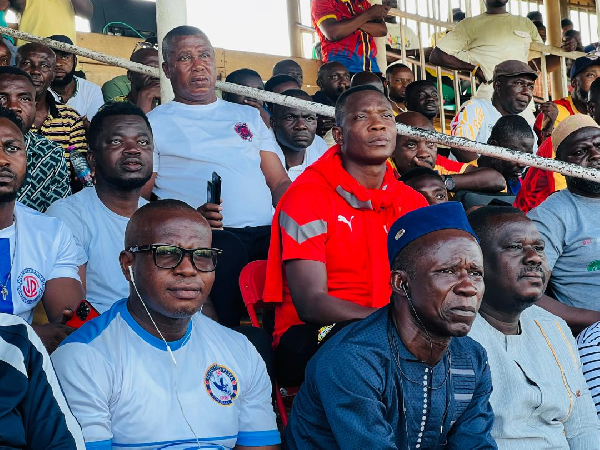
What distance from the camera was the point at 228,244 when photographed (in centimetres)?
398

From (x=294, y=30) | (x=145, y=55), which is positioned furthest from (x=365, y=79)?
(x=294, y=30)

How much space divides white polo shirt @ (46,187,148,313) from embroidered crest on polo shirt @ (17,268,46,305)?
26 cm

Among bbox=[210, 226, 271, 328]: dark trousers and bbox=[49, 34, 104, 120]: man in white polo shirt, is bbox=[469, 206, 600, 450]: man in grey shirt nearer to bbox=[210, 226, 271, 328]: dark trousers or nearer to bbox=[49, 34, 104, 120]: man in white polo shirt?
bbox=[210, 226, 271, 328]: dark trousers

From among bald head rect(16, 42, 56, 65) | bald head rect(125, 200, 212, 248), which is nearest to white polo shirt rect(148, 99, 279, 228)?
bald head rect(16, 42, 56, 65)

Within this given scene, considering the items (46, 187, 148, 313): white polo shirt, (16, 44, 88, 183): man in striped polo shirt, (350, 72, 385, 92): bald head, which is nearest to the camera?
(46, 187, 148, 313): white polo shirt

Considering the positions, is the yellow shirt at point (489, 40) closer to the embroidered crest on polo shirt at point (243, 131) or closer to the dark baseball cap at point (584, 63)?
the dark baseball cap at point (584, 63)

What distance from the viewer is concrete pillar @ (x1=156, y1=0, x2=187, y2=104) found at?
5.04 m

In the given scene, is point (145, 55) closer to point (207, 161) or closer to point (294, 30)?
point (207, 161)

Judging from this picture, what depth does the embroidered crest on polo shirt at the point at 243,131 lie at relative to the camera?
15.8 ft

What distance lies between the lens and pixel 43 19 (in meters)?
7.06

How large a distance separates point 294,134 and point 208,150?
1076mm

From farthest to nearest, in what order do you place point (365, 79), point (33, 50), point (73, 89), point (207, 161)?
point (365, 79), point (73, 89), point (33, 50), point (207, 161)

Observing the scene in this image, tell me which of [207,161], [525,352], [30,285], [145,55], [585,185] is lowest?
[525,352]

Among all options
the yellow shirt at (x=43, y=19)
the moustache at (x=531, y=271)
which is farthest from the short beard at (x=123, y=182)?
the yellow shirt at (x=43, y=19)
